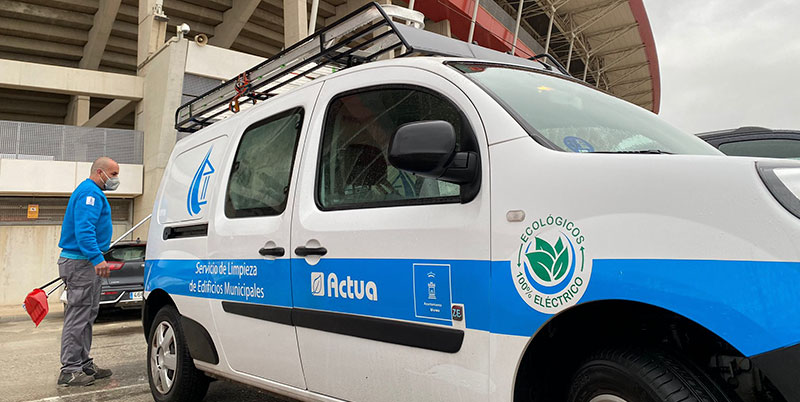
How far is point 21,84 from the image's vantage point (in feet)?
58.0

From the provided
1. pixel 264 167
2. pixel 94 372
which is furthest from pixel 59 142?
pixel 264 167

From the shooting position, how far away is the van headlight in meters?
1.53

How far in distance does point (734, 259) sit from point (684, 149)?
98 cm

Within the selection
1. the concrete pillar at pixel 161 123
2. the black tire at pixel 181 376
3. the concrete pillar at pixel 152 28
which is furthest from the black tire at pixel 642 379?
the concrete pillar at pixel 152 28

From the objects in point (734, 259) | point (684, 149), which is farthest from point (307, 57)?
point (734, 259)

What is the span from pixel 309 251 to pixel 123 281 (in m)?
8.36

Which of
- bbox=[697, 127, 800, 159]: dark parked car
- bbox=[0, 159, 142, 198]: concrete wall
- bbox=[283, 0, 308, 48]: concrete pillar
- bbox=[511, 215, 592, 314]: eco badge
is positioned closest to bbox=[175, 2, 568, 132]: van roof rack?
bbox=[511, 215, 592, 314]: eco badge

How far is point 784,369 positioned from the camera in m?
1.46

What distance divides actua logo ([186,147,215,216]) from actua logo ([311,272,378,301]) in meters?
1.39

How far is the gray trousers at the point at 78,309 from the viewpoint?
16.6 ft

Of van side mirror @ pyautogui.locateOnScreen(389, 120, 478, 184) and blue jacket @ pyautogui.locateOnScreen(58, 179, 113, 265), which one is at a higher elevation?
van side mirror @ pyautogui.locateOnScreen(389, 120, 478, 184)

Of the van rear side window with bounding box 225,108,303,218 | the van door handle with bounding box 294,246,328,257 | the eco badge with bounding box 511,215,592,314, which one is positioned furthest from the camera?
the van rear side window with bounding box 225,108,303,218

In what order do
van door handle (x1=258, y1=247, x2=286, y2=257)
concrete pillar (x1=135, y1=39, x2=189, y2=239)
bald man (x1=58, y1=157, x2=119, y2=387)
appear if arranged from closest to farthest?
van door handle (x1=258, y1=247, x2=286, y2=257) → bald man (x1=58, y1=157, x2=119, y2=387) → concrete pillar (x1=135, y1=39, x2=189, y2=239)

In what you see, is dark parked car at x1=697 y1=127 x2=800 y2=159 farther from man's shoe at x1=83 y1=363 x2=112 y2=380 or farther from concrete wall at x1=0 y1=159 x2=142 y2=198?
concrete wall at x1=0 y1=159 x2=142 y2=198
